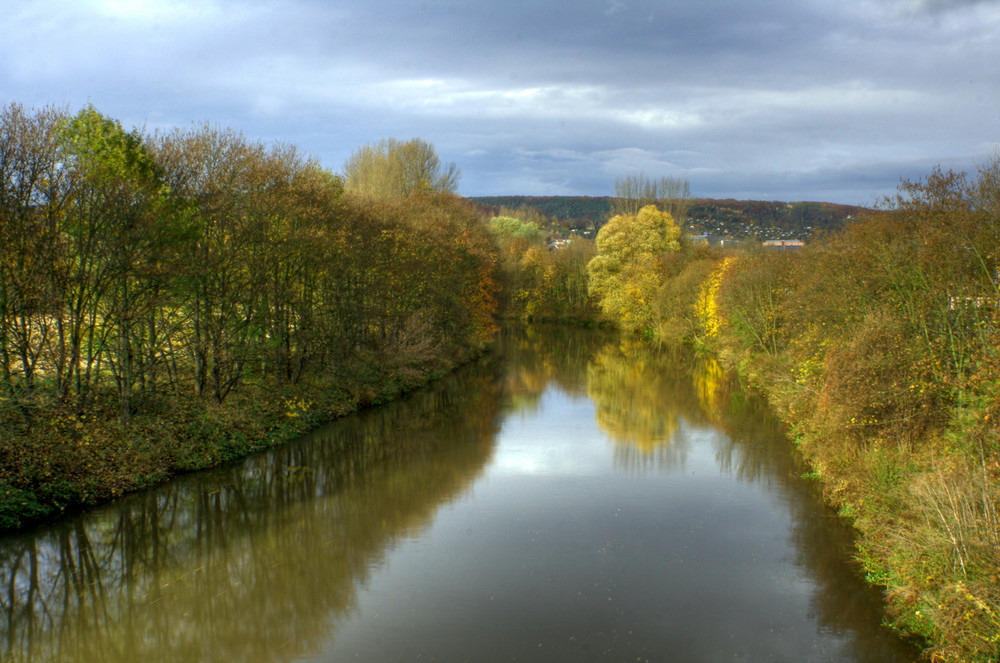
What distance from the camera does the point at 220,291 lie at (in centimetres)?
2019

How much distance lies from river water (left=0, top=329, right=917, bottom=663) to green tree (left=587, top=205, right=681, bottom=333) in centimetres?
3087

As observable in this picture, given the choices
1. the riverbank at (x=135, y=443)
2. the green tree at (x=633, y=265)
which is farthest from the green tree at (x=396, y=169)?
the riverbank at (x=135, y=443)

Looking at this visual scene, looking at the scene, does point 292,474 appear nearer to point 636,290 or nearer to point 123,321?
point 123,321

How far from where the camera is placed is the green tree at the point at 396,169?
4884cm

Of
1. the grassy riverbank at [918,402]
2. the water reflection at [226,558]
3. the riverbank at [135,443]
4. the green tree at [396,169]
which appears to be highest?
the green tree at [396,169]

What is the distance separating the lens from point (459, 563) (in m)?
12.5

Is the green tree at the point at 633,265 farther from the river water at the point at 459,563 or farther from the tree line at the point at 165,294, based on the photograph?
the river water at the point at 459,563

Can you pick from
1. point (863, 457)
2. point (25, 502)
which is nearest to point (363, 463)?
point (25, 502)

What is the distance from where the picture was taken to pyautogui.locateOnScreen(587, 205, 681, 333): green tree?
5172 centimetres

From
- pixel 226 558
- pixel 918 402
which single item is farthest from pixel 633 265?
pixel 226 558

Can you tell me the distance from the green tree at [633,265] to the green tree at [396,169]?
45.7 feet

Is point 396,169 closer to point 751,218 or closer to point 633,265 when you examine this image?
point 633,265

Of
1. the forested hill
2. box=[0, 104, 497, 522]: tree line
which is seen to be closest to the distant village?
the forested hill

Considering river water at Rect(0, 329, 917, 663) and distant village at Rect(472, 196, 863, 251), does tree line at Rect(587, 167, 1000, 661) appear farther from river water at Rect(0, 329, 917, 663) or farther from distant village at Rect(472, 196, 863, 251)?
distant village at Rect(472, 196, 863, 251)
